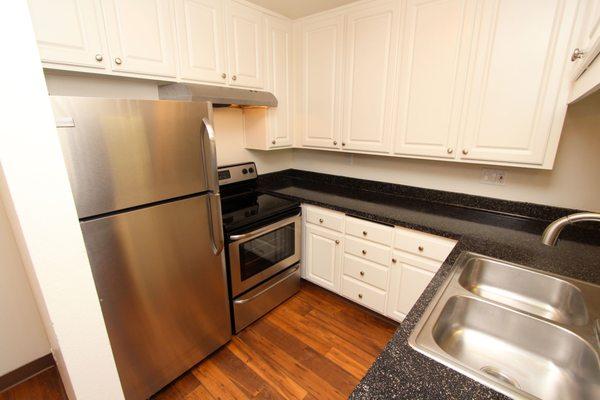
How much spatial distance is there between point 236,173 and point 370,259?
1344mm

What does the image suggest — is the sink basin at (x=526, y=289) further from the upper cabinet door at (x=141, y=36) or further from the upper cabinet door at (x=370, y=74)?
the upper cabinet door at (x=141, y=36)

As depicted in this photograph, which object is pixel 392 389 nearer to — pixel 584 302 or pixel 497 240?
pixel 584 302

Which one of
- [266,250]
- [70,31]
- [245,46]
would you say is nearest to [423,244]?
[266,250]

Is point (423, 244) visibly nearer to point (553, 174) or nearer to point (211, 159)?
point (553, 174)

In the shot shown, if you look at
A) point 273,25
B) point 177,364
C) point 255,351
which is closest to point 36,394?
point 177,364

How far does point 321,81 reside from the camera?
92.9 inches

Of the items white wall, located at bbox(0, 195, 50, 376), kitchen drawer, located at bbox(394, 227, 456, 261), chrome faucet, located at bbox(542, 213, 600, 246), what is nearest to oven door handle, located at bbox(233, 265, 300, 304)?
kitchen drawer, located at bbox(394, 227, 456, 261)

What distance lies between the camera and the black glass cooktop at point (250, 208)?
1.86 metres

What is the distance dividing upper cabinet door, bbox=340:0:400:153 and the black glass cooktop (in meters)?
0.78

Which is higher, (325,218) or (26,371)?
(325,218)

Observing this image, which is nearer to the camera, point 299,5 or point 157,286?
point 157,286

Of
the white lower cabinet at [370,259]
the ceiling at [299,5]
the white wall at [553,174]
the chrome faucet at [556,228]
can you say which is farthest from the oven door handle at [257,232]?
the ceiling at [299,5]

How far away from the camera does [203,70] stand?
1.83 metres

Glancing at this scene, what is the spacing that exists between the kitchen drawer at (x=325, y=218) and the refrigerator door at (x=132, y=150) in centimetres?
97
